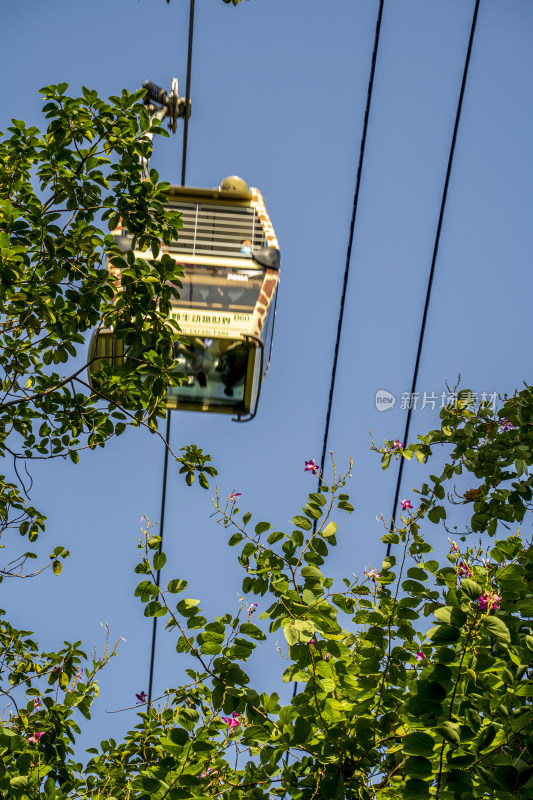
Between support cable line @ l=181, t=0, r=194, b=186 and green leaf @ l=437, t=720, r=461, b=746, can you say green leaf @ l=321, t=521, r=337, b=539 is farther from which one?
support cable line @ l=181, t=0, r=194, b=186

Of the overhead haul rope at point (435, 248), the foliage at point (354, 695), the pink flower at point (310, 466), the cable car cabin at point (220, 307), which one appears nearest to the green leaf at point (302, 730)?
the foliage at point (354, 695)

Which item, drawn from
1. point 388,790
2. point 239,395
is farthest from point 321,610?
point 239,395

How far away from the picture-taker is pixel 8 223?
13.5 ft

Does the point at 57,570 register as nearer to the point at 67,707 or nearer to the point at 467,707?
the point at 67,707

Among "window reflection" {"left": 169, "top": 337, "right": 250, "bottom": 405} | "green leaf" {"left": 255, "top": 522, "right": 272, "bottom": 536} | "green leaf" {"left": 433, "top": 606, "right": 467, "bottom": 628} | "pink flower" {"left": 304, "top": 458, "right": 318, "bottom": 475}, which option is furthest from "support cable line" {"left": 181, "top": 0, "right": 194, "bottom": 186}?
"green leaf" {"left": 433, "top": 606, "right": 467, "bottom": 628}

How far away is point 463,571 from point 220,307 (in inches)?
219

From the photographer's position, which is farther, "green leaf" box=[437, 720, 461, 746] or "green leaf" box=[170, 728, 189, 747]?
"green leaf" box=[170, 728, 189, 747]

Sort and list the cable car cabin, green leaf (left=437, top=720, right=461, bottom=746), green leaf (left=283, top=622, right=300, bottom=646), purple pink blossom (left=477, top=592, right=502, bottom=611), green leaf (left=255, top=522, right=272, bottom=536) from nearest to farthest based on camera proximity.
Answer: green leaf (left=437, top=720, right=461, bottom=746), purple pink blossom (left=477, top=592, right=502, bottom=611), green leaf (left=283, top=622, right=300, bottom=646), green leaf (left=255, top=522, right=272, bottom=536), the cable car cabin

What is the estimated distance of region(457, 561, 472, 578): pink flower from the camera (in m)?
3.30

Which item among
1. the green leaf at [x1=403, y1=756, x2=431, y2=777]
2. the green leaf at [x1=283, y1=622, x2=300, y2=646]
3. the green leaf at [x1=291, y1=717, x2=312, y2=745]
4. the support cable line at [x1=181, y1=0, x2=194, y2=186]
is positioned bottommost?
the green leaf at [x1=403, y1=756, x2=431, y2=777]

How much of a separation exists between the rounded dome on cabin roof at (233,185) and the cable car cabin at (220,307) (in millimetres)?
683

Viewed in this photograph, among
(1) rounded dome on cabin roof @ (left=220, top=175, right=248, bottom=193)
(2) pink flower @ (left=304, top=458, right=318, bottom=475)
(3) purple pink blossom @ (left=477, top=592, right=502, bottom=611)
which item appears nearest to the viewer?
(3) purple pink blossom @ (left=477, top=592, right=502, bottom=611)

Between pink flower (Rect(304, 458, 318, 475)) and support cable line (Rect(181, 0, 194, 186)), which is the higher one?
support cable line (Rect(181, 0, 194, 186))

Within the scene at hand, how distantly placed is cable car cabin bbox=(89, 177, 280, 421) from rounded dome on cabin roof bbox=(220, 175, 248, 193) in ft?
2.24
